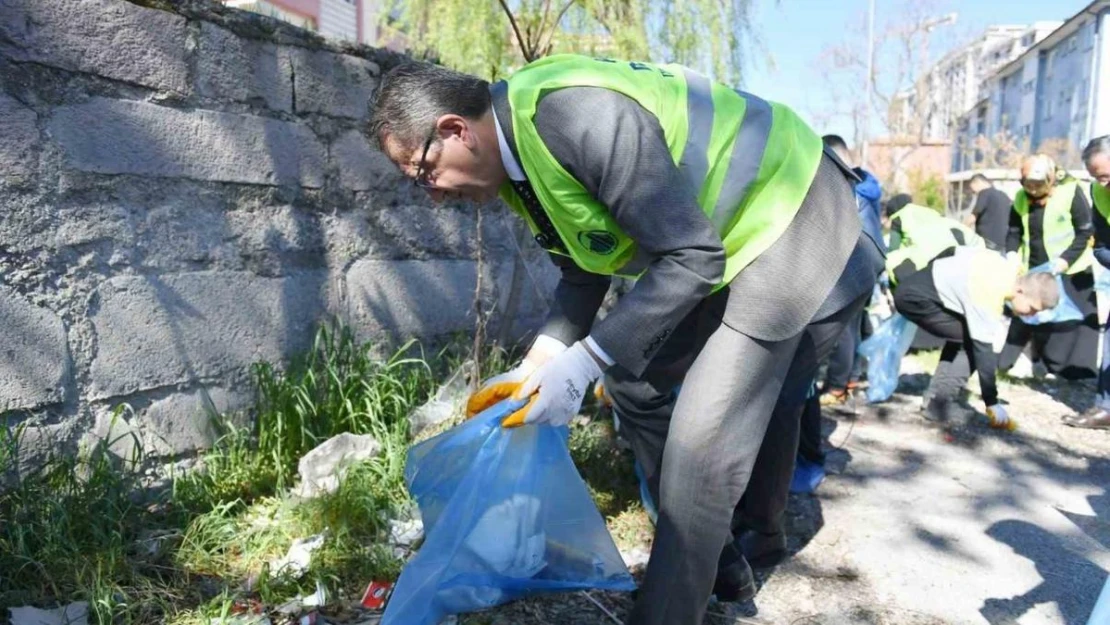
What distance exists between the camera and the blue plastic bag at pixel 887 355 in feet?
17.0

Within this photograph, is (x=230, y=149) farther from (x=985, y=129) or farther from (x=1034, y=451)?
(x=985, y=129)

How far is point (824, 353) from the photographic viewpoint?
7.96 feet

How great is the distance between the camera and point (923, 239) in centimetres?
485

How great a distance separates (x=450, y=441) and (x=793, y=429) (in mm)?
1035

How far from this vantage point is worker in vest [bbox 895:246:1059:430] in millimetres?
4438

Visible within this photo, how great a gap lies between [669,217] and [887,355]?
3912mm

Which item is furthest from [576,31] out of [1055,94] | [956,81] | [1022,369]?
[956,81]

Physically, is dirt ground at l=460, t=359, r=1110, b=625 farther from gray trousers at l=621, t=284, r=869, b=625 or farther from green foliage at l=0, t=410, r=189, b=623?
green foliage at l=0, t=410, r=189, b=623

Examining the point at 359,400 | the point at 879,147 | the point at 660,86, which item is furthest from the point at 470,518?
the point at 879,147

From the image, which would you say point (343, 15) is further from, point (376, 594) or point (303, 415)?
point (376, 594)

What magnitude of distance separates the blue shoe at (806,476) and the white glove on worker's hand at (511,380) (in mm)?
1651

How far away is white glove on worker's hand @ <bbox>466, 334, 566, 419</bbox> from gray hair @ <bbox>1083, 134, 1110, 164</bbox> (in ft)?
11.6

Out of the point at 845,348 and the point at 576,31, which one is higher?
the point at 576,31

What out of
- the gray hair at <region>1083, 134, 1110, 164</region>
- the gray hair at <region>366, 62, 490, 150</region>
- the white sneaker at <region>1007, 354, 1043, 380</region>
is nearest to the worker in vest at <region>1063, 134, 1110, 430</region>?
the gray hair at <region>1083, 134, 1110, 164</region>
